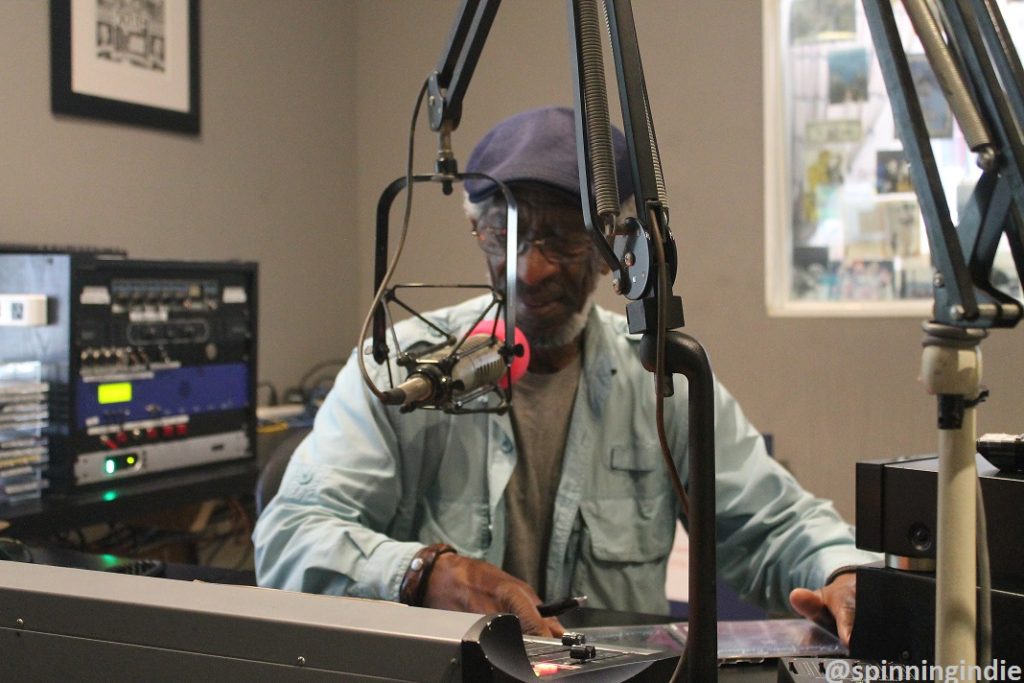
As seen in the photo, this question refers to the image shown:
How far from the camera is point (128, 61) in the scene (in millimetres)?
2551

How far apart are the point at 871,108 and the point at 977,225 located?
8.29ft

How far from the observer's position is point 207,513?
276 cm

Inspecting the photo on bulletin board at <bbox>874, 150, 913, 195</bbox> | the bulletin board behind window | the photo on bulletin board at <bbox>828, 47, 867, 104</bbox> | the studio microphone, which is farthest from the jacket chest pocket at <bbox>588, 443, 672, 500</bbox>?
the photo on bulletin board at <bbox>828, 47, 867, 104</bbox>

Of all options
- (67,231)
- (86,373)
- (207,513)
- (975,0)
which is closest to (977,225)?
Result: (975,0)

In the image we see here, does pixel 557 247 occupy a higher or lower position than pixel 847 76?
lower

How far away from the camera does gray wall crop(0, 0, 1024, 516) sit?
2502mm

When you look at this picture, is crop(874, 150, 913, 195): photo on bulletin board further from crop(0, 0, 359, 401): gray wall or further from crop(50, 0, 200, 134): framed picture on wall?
crop(50, 0, 200, 134): framed picture on wall

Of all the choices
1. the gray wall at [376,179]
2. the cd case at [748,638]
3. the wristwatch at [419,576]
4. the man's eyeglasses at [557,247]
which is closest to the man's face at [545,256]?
the man's eyeglasses at [557,247]

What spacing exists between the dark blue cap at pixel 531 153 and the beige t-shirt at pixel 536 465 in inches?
13.4

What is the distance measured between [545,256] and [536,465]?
348mm

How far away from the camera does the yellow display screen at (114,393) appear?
2039 mm

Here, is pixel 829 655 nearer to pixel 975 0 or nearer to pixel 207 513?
pixel 975 0

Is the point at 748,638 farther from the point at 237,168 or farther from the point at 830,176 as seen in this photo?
the point at 237,168

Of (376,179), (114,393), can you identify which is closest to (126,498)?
(114,393)
